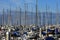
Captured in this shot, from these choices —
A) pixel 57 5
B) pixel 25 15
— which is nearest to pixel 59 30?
pixel 57 5

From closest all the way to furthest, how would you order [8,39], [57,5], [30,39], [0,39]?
[8,39]
[0,39]
[30,39]
[57,5]

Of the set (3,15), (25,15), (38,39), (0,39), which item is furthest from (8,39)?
(3,15)

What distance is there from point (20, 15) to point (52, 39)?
11.7 metres

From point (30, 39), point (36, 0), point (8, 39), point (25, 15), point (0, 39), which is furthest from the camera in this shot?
point (25, 15)

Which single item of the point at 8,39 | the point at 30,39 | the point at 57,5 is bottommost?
the point at 30,39

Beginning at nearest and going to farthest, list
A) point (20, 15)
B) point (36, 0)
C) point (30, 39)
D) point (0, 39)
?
point (0, 39)
point (36, 0)
point (30, 39)
point (20, 15)

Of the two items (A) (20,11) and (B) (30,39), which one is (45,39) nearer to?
(B) (30,39)

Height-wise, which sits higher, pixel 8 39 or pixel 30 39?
pixel 8 39

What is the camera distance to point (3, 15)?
27.5 m

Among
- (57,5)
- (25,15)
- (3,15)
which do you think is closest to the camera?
(57,5)

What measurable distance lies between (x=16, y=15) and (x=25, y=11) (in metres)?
3.63

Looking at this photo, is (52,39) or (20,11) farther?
(20,11)

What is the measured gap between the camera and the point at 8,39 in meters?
9.42

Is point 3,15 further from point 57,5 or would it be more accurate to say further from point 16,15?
point 57,5
